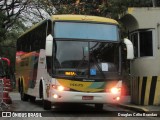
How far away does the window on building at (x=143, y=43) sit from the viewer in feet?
67.4

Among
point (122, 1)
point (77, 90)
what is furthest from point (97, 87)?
point (122, 1)

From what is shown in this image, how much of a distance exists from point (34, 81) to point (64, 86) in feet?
16.1

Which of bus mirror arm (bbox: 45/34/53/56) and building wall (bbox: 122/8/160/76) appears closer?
bus mirror arm (bbox: 45/34/53/56)

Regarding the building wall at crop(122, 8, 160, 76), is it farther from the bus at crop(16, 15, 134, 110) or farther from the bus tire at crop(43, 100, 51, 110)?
the bus tire at crop(43, 100, 51, 110)

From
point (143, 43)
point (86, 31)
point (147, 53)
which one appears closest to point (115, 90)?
point (86, 31)

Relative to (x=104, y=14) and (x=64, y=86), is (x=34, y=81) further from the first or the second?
(x=104, y=14)

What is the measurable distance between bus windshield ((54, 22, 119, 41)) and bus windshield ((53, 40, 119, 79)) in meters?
0.25

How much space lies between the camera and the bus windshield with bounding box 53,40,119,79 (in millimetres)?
16506

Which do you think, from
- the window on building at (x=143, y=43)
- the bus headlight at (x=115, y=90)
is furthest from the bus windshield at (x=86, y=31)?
the window on building at (x=143, y=43)

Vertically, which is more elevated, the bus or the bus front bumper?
the bus

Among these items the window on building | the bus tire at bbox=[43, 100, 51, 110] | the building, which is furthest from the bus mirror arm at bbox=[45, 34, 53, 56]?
the window on building

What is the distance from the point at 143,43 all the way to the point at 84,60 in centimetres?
505

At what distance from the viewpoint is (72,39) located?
16891 mm

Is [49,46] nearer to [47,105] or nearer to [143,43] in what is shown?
[47,105]
